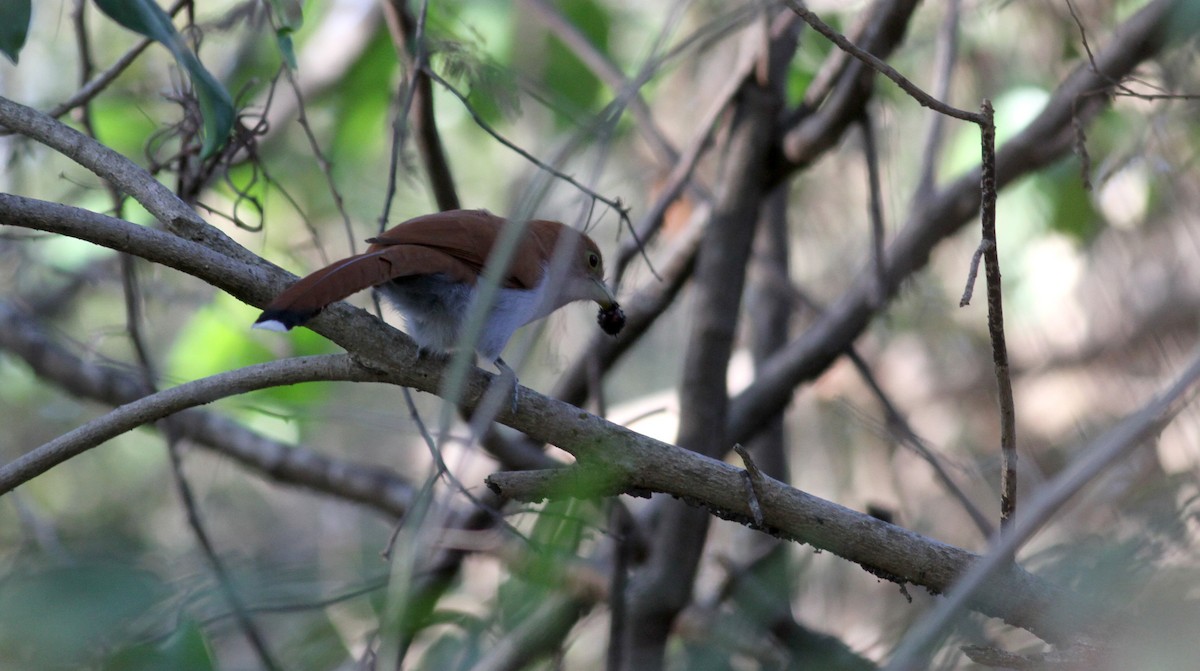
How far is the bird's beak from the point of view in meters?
3.39

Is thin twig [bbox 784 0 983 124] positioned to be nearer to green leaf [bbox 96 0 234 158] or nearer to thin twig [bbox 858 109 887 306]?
green leaf [bbox 96 0 234 158]

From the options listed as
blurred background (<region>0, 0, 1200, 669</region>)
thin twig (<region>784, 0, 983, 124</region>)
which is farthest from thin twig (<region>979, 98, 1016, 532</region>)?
blurred background (<region>0, 0, 1200, 669</region>)

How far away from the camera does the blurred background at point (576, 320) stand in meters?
2.18

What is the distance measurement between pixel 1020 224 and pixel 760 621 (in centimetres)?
309

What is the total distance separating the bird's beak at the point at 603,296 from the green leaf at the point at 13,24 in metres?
1.73

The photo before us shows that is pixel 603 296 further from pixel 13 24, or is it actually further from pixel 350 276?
pixel 13 24

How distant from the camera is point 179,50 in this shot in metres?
2.24

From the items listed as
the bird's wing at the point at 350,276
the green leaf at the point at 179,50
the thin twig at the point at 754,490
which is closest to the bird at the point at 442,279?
→ the bird's wing at the point at 350,276

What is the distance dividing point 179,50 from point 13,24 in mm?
372

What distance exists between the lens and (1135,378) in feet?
17.1

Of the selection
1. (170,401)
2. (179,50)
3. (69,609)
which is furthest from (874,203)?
(69,609)

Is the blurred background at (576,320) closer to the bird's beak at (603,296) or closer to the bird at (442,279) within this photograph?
the bird at (442,279)

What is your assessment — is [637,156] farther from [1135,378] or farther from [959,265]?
[1135,378]

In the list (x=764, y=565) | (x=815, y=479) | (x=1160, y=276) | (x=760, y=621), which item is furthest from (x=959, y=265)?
(x=760, y=621)
